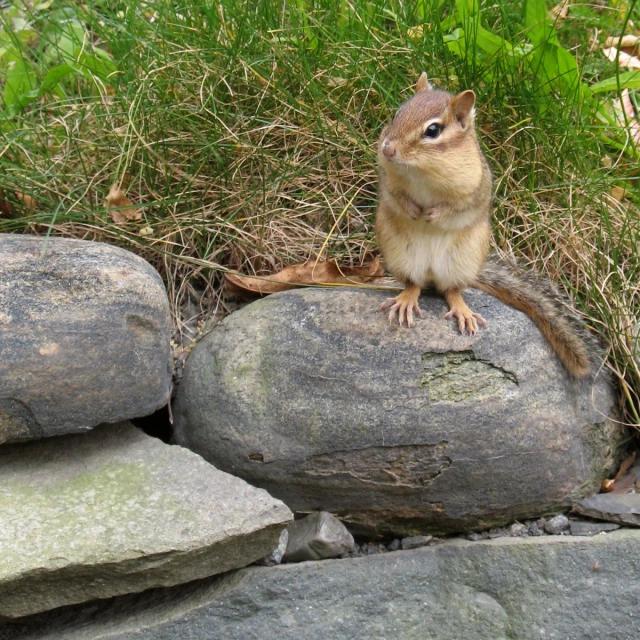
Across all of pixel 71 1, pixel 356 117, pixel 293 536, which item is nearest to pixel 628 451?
pixel 293 536

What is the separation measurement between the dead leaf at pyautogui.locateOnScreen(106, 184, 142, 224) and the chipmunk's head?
3.57 feet

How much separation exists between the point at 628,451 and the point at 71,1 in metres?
3.20

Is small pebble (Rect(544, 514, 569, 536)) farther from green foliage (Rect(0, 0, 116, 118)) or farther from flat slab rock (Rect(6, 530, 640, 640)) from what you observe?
green foliage (Rect(0, 0, 116, 118))

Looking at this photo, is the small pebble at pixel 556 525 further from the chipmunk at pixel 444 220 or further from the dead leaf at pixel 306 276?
the dead leaf at pixel 306 276

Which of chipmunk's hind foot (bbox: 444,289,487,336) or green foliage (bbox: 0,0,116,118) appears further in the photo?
green foliage (bbox: 0,0,116,118)

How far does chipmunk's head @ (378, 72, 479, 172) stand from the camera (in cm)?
238

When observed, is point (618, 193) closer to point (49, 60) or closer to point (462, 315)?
point (462, 315)

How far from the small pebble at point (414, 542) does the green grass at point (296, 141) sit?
103 cm

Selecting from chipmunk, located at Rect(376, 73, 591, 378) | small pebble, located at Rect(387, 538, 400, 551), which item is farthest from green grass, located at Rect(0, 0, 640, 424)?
small pebble, located at Rect(387, 538, 400, 551)

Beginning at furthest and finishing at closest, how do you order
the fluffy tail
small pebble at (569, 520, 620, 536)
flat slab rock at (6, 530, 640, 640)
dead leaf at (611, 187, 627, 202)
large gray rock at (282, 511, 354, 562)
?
dead leaf at (611, 187, 627, 202) → the fluffy tail → small pebble at (569, 520, 620, 536) → large gray rock at (282, 511, 354, 562) → flat slab rock at (6, 530, 640, 640)

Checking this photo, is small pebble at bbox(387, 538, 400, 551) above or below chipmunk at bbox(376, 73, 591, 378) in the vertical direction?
below

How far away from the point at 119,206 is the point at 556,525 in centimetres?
186

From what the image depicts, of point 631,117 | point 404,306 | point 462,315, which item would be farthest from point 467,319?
point 631,117

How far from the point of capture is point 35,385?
2229 millimetres
